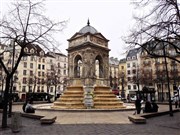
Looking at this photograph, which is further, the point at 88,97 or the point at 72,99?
the point at 72,99

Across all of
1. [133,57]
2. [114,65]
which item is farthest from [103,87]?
[114,65]

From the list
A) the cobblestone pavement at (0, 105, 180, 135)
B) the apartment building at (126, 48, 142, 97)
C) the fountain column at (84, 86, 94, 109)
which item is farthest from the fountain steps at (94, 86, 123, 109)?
the apartment building at (126, 48, 142, 97)

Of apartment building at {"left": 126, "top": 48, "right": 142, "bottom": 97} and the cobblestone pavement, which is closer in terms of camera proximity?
the cobblestone pavement

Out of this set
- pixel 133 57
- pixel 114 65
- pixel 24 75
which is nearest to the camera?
pixel 24 75

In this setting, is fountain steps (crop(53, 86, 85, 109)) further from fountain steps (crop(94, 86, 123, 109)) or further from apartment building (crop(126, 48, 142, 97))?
apartment building (crop(126, 48, 142, 97))

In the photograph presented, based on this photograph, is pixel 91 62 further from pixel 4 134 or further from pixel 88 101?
pixel 4 134

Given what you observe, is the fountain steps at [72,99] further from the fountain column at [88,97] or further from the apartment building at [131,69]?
the apartment building at [131,69]

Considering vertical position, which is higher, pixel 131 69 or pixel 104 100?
pixel 131 69

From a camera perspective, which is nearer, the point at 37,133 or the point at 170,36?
the point at 37,133

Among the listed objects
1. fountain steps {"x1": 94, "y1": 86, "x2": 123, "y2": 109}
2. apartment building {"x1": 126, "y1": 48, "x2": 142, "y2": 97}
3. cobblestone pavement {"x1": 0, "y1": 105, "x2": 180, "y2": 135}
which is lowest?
cobblestone pavement {"x1": 0, "y1": 105, "x2": 180, "y2": 135}

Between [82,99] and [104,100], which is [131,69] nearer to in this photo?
[104,100]

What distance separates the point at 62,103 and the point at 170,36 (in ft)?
46.9

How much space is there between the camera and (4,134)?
9.62 m

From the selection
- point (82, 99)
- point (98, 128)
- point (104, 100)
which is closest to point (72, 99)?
point (82, 99)
